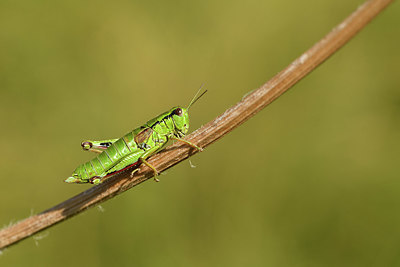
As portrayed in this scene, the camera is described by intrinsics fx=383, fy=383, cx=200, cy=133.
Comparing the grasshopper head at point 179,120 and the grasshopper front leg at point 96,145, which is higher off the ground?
the grasshopper front leg at point 96,145

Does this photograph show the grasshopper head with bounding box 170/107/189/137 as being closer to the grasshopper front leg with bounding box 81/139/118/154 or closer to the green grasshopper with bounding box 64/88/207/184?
the green grasshopper with bounding box 64/88/207/184

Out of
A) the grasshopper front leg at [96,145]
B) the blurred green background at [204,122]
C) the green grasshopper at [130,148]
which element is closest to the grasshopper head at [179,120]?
the green grasshopper at [130,148]

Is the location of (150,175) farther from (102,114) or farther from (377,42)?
(377,42)

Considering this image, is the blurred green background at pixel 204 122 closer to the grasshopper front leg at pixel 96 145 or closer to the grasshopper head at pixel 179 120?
the grasshopper front leg at pixel 96 145

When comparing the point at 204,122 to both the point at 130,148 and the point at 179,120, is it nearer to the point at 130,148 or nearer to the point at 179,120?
the point at 179,120

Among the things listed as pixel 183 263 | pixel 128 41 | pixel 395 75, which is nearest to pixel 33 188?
pixel 183 263

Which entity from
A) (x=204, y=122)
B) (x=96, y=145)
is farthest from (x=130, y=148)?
(x=204, y=122)
